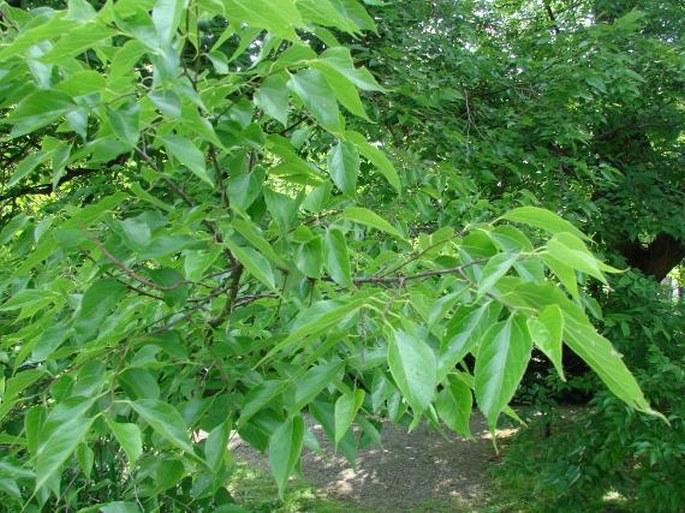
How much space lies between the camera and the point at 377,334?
106 cm

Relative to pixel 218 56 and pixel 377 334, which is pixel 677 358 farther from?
pixel 218 56

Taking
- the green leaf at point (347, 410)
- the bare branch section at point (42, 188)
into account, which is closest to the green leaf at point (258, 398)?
the green leaf at point (347, 410)

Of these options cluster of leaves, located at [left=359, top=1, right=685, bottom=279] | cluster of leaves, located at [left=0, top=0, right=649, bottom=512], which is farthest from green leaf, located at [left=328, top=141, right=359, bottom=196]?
cluster of leaves, located at [left=359, top=1, right=685, bottom=279]

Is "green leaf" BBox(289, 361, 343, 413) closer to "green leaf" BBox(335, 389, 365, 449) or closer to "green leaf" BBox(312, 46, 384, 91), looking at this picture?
"green leaf" BBox(335, 389, 365, 449)

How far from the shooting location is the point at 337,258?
1.03 meters

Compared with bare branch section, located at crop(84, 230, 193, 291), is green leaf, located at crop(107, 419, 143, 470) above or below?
below

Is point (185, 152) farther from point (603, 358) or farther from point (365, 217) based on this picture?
point (603, 358)

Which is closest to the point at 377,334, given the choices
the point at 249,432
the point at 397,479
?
the point at 249,432

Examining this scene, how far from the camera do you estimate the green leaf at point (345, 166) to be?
109 cm

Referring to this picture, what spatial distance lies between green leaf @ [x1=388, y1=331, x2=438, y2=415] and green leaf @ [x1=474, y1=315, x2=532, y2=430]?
0.19 feet

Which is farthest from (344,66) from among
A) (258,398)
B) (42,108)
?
(258,398)

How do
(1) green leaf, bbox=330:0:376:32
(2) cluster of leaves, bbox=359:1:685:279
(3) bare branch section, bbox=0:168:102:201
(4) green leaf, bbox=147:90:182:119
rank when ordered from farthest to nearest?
(3) bare branch section, bbox=0:168:102:201 → (2) cluster of leaves, bbox=359:1:685:279 → (1) green leaf, bbox=330:0:376:32 → (4) green leaf, bbox=147:90:182:119

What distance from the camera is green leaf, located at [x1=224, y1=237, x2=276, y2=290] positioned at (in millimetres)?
922

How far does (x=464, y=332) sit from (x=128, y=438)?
0.46 meters
